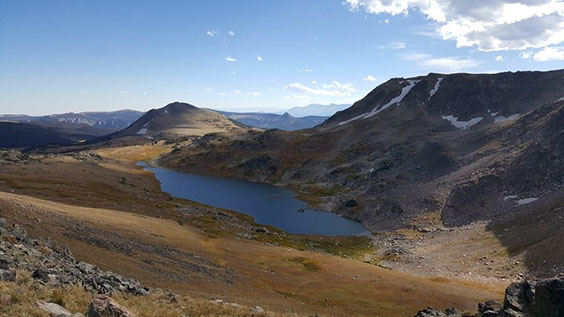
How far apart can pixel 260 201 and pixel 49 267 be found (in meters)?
107

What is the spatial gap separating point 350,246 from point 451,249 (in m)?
20.9

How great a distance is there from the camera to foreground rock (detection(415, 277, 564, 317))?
26.8 meters

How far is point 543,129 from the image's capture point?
370ft

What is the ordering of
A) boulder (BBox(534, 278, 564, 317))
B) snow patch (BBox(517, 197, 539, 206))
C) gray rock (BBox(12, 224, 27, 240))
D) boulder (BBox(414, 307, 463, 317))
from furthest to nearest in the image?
1. snow patch (BBox(517, 197, 539, 206))
2. boulder (BBox(414, 307, 463, 317))
3. gray rock (BBox(12, 224, 27, 240))
4. boulder (BBox(534, 278, 564, 317))

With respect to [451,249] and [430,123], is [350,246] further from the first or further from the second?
[430,123]

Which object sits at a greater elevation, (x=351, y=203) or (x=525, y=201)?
(x=525, y=201)

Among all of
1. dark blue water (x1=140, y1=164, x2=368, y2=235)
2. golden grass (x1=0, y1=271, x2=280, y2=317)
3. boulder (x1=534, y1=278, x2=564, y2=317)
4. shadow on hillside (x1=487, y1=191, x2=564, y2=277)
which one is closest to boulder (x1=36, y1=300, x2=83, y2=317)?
golden grass (x1=0, y1=271, x2=280, y2=317)

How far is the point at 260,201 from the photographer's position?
132 m

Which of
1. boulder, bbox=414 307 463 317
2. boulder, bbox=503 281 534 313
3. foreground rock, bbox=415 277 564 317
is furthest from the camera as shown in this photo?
boulder, bbox=414 307 463 317

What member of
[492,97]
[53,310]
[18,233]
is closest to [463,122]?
[492,97]

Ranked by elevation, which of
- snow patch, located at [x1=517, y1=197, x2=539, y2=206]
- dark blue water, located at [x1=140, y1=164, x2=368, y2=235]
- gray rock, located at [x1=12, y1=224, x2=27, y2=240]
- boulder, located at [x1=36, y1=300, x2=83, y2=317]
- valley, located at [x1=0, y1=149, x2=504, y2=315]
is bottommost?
dark blue water, located at [x1=140, y1=164, x2=368, y2=235]

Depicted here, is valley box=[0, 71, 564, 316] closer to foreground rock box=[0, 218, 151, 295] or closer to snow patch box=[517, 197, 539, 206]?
snow patch box=[517, 197, 539, 206]

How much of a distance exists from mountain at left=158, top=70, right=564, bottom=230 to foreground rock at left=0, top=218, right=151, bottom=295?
270 ft

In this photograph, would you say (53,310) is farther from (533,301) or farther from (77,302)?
(533,301)
